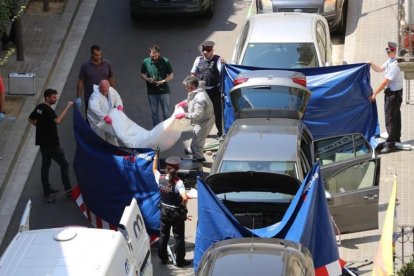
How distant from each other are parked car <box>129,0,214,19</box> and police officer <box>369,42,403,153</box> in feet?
20.8

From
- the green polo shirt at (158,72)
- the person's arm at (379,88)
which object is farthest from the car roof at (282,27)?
the person's arm at (379,88)

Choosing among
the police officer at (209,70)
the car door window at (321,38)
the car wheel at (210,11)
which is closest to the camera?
the police officer at (209,70)

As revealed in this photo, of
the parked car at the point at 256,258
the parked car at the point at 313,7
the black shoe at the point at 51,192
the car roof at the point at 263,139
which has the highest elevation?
the parked car at the point at 313,7

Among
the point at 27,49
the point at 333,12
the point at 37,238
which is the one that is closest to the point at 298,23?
the point at 333,12

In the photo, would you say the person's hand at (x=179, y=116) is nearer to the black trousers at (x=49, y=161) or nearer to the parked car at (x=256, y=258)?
the black trousers at (x=49, y=161)

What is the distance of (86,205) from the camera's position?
57.0 feet

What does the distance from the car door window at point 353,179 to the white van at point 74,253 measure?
11.2 ft

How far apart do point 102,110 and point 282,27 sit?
4.47 m

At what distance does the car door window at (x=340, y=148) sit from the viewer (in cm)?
1689

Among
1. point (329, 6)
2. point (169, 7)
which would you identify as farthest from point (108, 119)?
point (329, 6)

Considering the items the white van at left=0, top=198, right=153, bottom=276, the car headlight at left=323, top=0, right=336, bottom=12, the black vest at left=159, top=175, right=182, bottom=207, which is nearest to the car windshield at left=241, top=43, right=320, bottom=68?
the car headlight at left=323, top=0, right=336, bottom=12

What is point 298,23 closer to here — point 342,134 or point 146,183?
point 342,134

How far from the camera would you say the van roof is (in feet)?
42.2

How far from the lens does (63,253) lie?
43.4 ft
